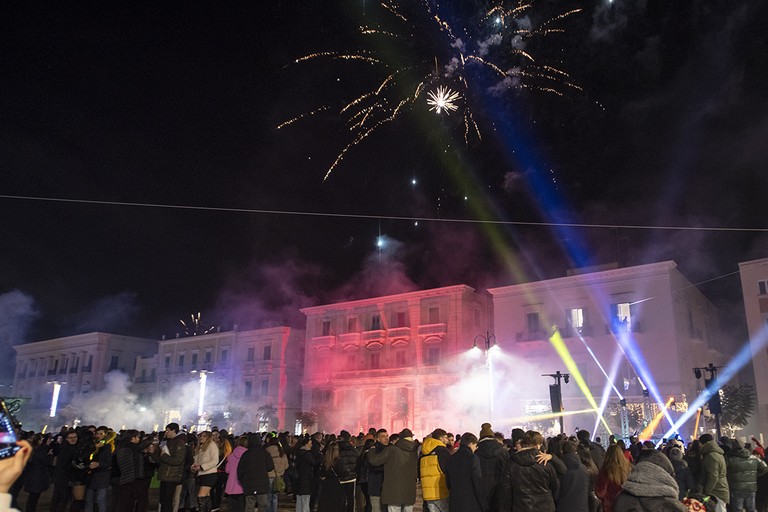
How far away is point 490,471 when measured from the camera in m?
7.14

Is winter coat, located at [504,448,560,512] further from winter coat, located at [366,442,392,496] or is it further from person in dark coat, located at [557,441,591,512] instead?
winter coat, located at [366,442,392,496]

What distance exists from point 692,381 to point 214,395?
3623cm

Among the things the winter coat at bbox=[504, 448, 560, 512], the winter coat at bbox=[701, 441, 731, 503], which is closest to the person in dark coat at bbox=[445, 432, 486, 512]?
the winter coat at bbox=[504, 448, 560, 512]

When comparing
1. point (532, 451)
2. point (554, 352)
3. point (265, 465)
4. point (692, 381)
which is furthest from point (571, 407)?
point (532, 451)

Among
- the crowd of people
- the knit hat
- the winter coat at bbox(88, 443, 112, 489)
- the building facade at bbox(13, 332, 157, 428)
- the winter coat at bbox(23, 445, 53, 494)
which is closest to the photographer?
the crowd of people

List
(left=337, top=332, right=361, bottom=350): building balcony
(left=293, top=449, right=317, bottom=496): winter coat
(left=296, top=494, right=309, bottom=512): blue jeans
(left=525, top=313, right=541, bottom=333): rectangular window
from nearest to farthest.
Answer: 1. (left=293, top=449, right=317, bottom=496): winter coat
2. (left=296, top=494, right=309, bottom=512): blue jeans
3. (left=525, top=313, right=541, bottom=333): rectangular window
4. (left=337, top=332, right=361, bottom=350): building balcony

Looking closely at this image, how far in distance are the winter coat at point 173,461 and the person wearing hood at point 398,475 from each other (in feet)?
11.1

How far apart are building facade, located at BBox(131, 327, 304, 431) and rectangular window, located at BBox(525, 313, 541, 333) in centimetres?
2052

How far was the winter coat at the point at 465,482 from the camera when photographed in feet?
23.2

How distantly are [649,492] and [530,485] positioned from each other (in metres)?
1.96

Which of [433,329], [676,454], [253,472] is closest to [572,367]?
[433,329]

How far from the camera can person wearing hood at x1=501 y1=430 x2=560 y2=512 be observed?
5.85 metres

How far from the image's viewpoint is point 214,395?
162ft

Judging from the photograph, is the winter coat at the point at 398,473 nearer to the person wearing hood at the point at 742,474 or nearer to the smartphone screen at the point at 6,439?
the person wearing hood at the point at 742,474
